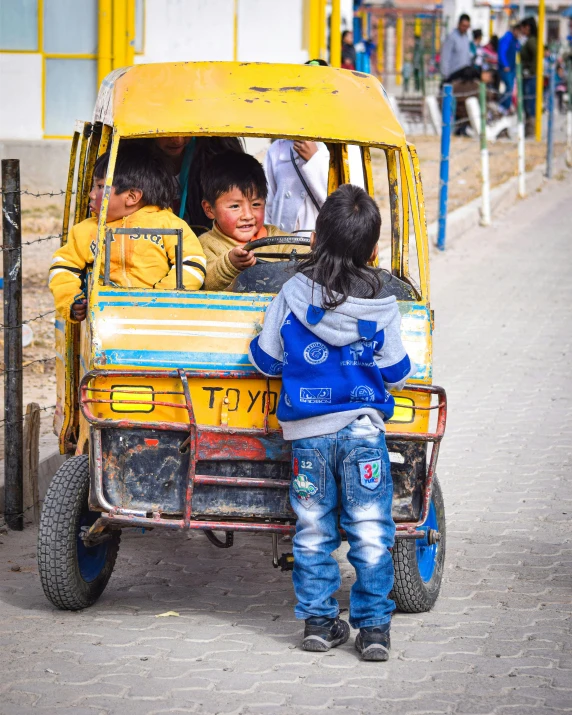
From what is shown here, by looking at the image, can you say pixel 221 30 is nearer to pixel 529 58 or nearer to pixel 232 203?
pixel 529 58

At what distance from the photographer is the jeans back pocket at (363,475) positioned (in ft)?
13.9

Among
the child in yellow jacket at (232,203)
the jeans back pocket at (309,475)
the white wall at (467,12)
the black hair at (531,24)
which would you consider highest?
the white wall at (467,12)

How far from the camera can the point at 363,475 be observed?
13.9ft

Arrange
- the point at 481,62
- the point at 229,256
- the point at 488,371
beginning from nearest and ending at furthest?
the point at 229,256 < the point at 488,371 < the point at 481,62

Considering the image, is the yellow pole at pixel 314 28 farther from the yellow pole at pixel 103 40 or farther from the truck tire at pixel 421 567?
the truck tire at pixel 421 567

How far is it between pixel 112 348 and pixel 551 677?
185 centimetres

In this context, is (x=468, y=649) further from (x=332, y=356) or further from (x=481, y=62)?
(x=481, y=62)

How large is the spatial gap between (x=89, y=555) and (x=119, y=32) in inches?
473

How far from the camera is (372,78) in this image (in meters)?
5.12

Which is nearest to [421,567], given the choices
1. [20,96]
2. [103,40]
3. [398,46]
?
[103,40]

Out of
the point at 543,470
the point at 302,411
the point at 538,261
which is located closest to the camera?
the point at 302,411

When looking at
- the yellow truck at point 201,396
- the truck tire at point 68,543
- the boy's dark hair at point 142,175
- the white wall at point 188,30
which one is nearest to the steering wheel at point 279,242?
the yellow truck at point 201,396

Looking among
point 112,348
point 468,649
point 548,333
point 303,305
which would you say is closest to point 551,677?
point 468,649

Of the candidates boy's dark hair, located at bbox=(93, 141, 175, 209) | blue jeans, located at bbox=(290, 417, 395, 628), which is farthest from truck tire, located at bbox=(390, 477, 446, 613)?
boy's dark hair, located at bbox=(93, 141, 175, 209)
